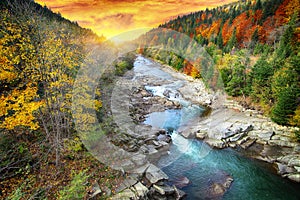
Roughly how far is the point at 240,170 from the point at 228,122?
26.8 feet

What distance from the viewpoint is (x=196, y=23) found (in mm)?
77375

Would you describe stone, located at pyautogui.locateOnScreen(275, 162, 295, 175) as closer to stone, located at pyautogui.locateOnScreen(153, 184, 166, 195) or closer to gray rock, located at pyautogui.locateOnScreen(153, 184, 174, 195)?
gray rock, located at pyautogui.locateOnScreen(153, 184, 174, 195)

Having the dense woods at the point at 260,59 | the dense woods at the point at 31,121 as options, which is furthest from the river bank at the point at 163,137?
the dense woods at the point at 260,59

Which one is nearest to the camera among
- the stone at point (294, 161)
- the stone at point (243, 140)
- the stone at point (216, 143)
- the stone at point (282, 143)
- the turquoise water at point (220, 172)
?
the turquoise water at point (220, 172)

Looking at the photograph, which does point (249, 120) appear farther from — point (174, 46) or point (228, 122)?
point (174, 46)

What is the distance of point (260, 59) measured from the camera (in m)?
25.1

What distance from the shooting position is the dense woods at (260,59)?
18297 mm

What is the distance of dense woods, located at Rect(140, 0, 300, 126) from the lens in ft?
60.0

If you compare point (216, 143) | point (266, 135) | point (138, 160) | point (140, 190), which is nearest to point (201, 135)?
point (216, 143)

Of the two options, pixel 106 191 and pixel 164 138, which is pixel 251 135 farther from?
pixel 106 191

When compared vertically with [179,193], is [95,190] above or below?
above

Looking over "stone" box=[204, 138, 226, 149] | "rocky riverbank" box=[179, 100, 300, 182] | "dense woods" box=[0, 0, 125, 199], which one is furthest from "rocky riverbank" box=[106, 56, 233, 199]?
"rocky riverbank" box=[179, 100, 300, 182]

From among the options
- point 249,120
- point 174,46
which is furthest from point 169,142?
point 174,46

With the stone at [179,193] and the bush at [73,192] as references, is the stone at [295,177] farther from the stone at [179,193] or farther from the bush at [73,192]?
the bush at [73,192]
